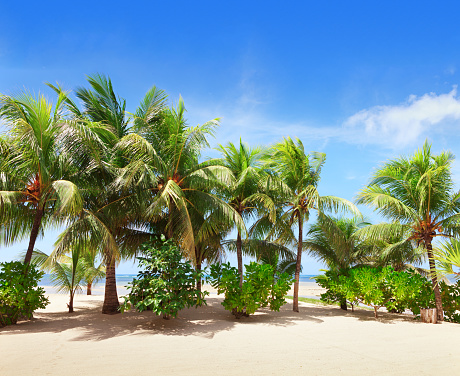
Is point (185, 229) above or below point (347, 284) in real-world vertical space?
above

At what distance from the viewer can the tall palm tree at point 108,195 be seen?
974cm

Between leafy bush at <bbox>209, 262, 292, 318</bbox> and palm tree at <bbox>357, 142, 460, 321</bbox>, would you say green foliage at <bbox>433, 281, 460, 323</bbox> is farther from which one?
leafy bush at <bbox>209, 262, 292, 318</bbox>

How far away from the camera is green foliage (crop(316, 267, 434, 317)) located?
1164 centimetres

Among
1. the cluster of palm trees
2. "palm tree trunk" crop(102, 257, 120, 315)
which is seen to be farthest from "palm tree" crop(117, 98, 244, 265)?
"palm tree trunk" crop(102, 257, 120, 315)

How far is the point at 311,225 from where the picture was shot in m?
15.3

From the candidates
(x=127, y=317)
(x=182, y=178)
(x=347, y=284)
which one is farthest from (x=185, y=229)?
(x=347, y=284)

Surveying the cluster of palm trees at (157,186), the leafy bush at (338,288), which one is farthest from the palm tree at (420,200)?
the leafy bush at (338,288)

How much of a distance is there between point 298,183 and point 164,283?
6.66 metres

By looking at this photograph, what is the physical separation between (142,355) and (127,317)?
490cm

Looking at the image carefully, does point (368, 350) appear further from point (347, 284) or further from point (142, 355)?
point (347, 284)

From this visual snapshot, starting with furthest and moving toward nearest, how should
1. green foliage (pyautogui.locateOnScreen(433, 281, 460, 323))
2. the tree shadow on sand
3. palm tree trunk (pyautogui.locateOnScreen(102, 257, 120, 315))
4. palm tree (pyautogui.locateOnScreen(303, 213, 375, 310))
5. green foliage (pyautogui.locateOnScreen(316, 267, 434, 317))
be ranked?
palm tree (pyautogui.locateOnScreen(303, 213, 375, 310))
green foliage (pyautogui.locateOnScreen(433, 281, 460, 323))
palm tree trunk (pyautogui.locateOnScreen(102, 257, 120, 315))
green foliage (pyautogui.locateOnScreen(316, 267, 434, 317))
the tree shadow on sand

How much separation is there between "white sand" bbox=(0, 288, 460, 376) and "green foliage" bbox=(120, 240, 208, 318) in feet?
1.99

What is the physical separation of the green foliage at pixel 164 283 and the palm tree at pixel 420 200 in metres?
6.81

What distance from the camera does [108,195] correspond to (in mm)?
11234
